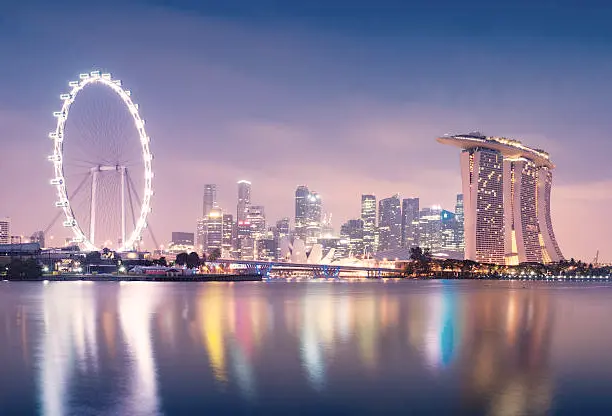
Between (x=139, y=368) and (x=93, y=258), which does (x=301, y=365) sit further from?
(x=93, y=258)

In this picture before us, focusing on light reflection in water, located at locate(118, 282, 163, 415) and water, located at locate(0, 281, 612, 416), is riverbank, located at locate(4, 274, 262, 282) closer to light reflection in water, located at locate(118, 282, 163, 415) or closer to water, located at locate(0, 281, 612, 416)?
water, located at locate(0, 281, 612, 416)

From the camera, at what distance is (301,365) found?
96.1ft

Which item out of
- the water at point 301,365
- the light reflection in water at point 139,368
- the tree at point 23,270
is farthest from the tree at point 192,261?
the water at point 301,365

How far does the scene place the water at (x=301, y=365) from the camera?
21.5m

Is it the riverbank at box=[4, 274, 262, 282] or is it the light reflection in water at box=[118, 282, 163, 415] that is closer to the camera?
the light reflection in water at box=[118, 282, 163, 415]

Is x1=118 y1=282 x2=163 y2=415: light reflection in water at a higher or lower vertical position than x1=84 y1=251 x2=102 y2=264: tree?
lower

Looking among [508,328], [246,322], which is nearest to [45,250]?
[246,322]

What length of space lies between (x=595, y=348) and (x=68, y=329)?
103ft

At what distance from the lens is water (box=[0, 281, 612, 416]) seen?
2153 centimetres

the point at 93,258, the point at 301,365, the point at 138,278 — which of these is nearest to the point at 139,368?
the point at 301,365

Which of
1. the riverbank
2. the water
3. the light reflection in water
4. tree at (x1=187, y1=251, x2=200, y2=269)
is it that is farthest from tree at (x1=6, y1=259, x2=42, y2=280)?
the light reflection in water

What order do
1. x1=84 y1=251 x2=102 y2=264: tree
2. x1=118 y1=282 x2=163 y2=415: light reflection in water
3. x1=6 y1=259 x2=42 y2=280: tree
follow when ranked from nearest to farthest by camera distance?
x1=118 y1=282 x2=163 y2=415: light reflection in water → x1=6 y1=259 x2=42 y2=280: tree → x1=84 y1=251 x2=102 y2=264: tree

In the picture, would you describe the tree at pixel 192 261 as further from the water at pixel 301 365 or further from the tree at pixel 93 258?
the water at pixel 301 365

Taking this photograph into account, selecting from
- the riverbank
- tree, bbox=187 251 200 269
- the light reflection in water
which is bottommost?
the riverbank
